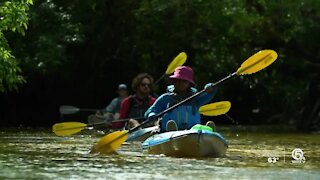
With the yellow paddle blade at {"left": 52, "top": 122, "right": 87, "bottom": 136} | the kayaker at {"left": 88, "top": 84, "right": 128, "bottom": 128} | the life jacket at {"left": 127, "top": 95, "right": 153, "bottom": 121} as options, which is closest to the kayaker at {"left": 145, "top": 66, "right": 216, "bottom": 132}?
the yellow paddle blade at {"left": 52, "top": 122, "right": 87, "bottom": 136}

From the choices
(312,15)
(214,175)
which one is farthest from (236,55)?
(214,175)

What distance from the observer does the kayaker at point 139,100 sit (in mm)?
16078

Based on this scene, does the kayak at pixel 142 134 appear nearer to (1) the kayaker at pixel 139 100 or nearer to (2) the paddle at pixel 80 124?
(1) the kayaker at pixel 139 100

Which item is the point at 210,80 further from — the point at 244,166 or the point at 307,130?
the point at 244,166

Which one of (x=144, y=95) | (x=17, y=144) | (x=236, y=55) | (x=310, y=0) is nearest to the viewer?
(x=17, y=144)

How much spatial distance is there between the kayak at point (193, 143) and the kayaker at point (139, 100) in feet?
13.5

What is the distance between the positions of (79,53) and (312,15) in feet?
24.9

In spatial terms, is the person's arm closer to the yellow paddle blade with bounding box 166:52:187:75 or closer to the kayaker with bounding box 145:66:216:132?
the yellow paddle blade with bounding box 166:52:187:75

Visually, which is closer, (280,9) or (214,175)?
(214,175)

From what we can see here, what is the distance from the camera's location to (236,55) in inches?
1053

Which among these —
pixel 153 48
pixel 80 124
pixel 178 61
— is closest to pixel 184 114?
pixel 80 124

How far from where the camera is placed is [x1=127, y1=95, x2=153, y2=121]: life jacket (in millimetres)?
16469

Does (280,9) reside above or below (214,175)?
above

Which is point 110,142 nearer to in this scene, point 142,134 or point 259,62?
point 259,62
